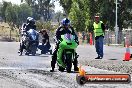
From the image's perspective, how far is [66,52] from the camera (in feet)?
48.0

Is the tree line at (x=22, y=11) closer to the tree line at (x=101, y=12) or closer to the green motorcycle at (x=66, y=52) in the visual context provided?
the tree line at (x=101, y=12)

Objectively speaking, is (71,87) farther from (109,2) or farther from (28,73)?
(109,2)

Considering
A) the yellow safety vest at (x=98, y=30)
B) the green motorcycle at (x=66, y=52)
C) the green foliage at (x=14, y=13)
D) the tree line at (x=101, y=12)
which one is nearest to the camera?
the green motorcycle at (x=66, y=52)

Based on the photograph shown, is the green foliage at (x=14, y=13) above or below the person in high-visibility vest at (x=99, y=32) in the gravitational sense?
above

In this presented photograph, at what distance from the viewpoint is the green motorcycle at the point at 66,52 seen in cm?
1460

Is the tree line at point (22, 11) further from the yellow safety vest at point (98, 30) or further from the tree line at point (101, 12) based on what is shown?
the yellow safety vest at point (98, 30)

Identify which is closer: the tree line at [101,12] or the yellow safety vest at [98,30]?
the yellow safety vest at [98,30]

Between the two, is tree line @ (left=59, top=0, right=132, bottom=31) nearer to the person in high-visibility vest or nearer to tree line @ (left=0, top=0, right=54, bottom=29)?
the person in high-visibility vest

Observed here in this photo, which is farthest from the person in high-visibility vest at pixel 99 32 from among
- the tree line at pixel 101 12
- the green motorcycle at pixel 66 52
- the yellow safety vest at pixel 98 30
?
the tree line at pixel 101 12

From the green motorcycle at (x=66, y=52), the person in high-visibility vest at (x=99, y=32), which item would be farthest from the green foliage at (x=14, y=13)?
the green motorcycle at (x=66, y=52)

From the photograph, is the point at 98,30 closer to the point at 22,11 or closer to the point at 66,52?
the point at 66,52

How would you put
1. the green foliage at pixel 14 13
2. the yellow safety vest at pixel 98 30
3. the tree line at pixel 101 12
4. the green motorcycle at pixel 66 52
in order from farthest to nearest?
1. the green foliage at pixel 14 13
2. the tree line at pixel 101 12
3. the yellow safety vest at pixel 98 30
4. the green motorcycle at pixel 66 52

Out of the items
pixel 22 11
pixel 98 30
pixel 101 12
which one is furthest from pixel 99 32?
pixel 22 11

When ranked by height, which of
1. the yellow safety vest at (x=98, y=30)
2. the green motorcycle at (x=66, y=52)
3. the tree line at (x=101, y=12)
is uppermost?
the tree line at (x=101, y=12)
